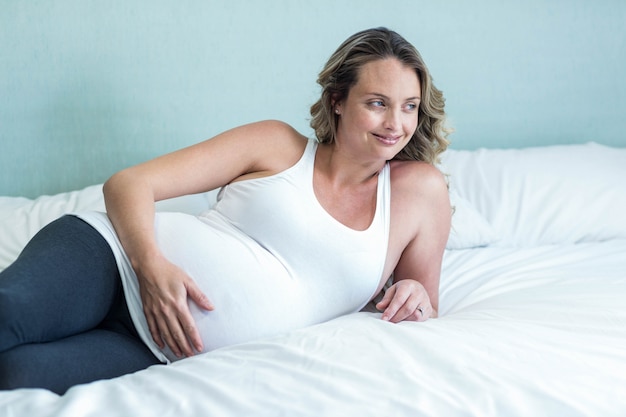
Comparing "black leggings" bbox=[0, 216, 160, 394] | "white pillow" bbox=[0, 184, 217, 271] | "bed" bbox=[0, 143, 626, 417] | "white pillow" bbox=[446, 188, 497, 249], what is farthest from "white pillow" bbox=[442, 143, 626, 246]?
"black leggings" bbox=[0, 216, 160, 394]

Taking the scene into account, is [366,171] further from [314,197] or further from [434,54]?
[434,54]

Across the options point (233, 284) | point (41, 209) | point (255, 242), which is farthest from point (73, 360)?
point (41, 209)

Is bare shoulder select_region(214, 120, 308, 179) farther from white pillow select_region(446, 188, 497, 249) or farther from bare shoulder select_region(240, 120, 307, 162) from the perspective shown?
white pillow select_region(446, 188, 497, 249)

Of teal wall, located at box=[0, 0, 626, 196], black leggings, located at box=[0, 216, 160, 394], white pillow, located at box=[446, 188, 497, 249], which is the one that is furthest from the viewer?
teal wall, located at box=[0, 0, 626, 196]

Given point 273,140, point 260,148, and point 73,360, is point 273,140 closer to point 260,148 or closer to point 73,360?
point 260,148

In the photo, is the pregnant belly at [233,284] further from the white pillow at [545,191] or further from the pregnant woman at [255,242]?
the white pillow at [545,191]

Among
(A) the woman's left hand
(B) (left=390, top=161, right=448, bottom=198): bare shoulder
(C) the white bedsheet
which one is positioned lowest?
(A) the woman's left hand

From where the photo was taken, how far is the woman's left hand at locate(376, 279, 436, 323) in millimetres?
1259

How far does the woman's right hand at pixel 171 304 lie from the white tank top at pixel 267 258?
0.02 meters

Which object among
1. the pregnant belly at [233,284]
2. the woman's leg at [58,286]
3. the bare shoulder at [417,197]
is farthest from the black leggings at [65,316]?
the bare shoulder at [417,197]

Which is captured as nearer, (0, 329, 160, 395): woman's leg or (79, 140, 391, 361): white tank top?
(0, 329, 160, 395): woman's leg

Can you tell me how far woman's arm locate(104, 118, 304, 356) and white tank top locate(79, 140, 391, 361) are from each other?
0.09 ft

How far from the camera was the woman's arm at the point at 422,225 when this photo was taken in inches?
55.9

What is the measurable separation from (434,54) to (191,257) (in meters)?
1.34
